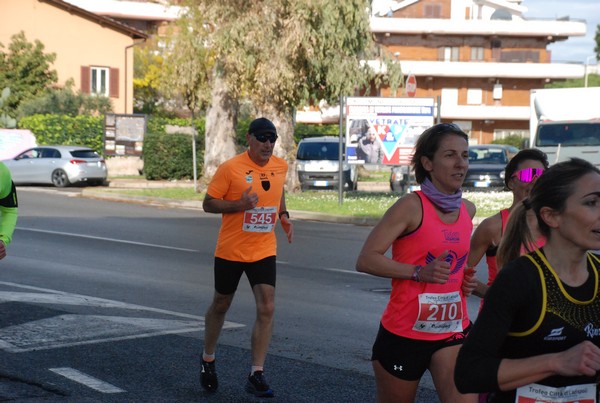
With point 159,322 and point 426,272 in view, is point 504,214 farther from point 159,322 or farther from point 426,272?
point 159,322

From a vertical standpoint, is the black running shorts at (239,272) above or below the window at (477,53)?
below

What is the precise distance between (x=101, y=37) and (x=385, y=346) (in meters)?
54.8

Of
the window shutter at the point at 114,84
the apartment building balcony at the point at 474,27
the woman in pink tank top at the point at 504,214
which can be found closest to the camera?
the woman in pink tank top at the point at 504,214

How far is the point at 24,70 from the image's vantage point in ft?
177

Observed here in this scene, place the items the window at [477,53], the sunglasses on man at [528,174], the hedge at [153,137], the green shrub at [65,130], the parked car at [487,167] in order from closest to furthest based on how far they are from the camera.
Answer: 1. the sunglasses on man at [528,174]
2. the parked car at [487,167]
3. the hedge at [153,137]
4. the green shrub at [65,130]
5. the window at [477,53]

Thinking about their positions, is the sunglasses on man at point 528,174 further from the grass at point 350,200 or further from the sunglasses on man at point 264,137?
the grass at point 350,200

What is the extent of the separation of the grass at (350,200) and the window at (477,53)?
5272 cm

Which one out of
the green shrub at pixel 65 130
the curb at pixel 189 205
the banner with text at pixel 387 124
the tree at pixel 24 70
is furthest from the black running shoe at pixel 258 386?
the tree at pixel 24 70

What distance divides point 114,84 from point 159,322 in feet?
161

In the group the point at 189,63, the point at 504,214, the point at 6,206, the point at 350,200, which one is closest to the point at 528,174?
the point at 504,214

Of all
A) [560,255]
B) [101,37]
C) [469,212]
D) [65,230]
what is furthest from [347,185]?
[560,255]

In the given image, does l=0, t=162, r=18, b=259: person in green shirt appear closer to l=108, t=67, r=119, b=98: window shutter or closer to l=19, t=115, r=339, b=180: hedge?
l=19, t=115, r=339, b=180: hedge

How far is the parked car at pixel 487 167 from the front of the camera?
33188 mm

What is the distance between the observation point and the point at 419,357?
5.16m
